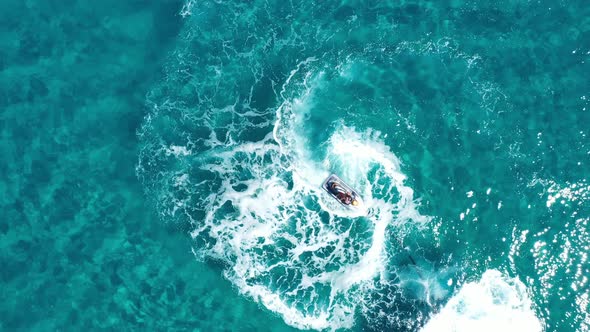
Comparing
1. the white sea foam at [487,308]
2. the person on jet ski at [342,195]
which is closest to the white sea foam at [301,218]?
the person on jet ski at [342,195]

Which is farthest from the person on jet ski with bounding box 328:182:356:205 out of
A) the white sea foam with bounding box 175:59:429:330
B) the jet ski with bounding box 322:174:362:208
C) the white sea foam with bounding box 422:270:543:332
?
the white sea foam with bounding box 422:270:543:332

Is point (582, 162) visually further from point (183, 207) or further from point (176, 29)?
point (176, 29)

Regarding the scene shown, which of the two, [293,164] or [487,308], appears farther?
[293,164]

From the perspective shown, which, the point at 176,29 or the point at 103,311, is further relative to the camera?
the point at 176,29

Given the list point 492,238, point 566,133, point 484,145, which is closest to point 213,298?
point 492,238

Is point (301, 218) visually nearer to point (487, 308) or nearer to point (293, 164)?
point (293, 164)

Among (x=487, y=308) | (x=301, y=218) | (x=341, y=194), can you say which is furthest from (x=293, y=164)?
(x=487, y=308)

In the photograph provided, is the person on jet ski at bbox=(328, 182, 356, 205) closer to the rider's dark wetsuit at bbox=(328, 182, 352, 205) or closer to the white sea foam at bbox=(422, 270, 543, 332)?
the rider's dark wetsuit at bbox=(328, 182, 352, 205)
